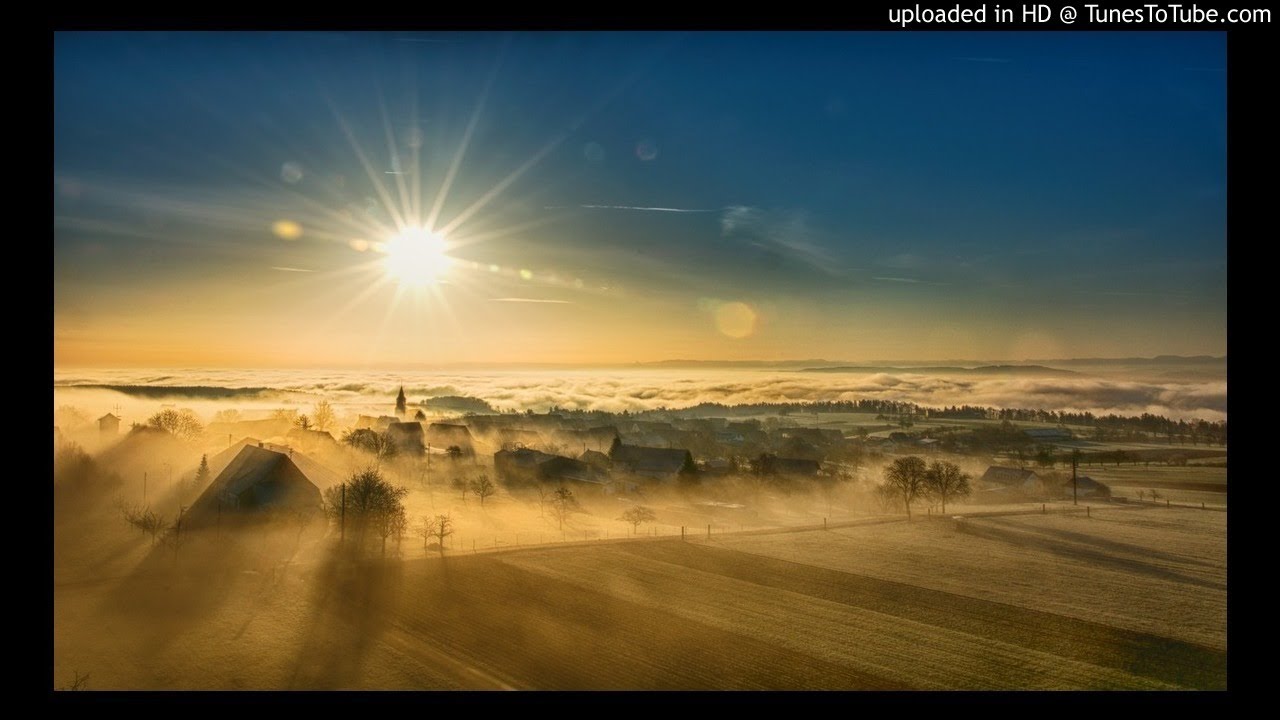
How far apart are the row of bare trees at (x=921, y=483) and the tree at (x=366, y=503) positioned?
765 inches

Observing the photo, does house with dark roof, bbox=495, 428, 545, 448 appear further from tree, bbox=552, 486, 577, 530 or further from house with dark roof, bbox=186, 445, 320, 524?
house with dark roof, bbox=186, 445, 320, 524

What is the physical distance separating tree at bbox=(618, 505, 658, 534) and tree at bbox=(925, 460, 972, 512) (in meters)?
11.8

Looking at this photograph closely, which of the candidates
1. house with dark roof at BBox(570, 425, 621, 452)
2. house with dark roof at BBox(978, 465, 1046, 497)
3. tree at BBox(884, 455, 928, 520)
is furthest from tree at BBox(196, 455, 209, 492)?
house with dark roof at BBox(978, 465, 1046, 497)

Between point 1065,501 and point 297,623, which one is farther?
point 1065,501

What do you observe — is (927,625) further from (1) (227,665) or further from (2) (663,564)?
(1) (227,665)

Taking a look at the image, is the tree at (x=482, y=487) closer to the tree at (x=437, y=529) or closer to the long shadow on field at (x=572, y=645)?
the tree at (x=437, y=529)

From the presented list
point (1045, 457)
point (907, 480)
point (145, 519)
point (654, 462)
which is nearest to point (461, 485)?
point (654, 462)

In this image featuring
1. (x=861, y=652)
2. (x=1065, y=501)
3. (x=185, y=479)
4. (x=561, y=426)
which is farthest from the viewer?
(x=561, y=426)

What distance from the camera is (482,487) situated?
28406 mm

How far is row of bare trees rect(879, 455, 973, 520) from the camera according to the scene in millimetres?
27094
